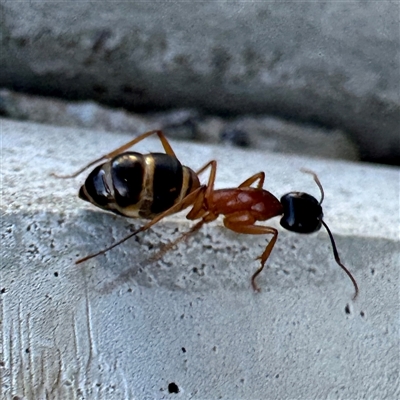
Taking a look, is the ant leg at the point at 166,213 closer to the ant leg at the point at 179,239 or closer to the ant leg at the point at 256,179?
the ant leg at the point at 179,239

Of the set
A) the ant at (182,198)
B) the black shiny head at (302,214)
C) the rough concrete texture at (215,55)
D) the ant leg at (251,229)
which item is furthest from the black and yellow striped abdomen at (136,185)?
the rough concrete texture at (215,55)

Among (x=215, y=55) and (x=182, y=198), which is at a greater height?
(x=215, y=55)

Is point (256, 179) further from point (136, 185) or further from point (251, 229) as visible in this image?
point (136, 185)

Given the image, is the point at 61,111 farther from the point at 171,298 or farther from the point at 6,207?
the point at 171,298

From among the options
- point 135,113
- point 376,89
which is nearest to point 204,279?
point 135,113

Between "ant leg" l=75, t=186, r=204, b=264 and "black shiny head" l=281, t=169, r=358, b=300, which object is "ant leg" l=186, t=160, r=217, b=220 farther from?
"black shiny head" l=281, t=169, r=358, b=300

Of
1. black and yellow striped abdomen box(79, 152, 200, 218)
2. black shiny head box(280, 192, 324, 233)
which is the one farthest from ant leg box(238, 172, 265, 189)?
black and yellow striped abdomen box(79, 152, 200, 218)

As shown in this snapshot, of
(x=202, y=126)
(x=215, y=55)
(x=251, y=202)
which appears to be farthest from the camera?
(x=202, y=126)

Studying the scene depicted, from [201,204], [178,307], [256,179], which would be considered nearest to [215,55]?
[256,179]
